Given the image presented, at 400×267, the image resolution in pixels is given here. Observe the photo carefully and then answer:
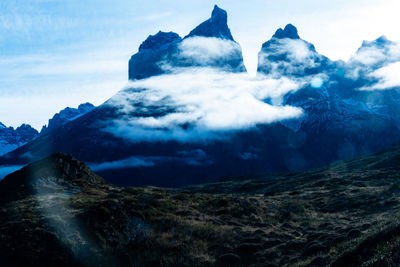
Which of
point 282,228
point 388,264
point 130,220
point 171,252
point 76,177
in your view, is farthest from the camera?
point 76,177

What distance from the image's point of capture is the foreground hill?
103ft

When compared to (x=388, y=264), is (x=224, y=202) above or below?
below

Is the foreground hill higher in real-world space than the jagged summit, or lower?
lower

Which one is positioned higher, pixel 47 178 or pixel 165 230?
pixel 47 178

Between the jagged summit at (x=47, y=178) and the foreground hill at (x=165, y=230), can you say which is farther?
the jagged summit at (x=47, y=178)

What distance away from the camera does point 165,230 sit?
38375 mm

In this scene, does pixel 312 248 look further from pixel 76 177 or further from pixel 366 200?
pixel 76 177

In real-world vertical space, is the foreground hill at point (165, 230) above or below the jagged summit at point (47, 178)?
below

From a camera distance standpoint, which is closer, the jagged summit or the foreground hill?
the foreground hill

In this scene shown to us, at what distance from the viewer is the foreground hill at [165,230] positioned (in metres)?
31.5

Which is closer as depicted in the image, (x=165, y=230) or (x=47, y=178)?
(x=165, y=230)

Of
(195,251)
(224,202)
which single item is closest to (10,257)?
(195,251)

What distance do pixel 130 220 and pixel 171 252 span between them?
20.8 feet

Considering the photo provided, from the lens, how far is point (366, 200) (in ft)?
186
